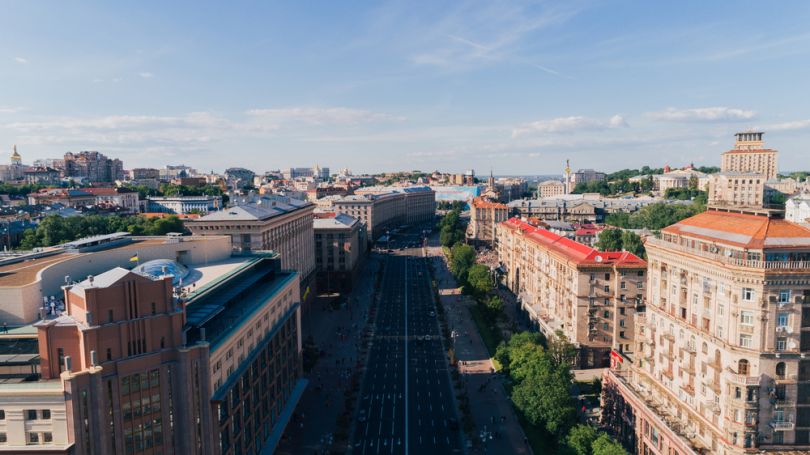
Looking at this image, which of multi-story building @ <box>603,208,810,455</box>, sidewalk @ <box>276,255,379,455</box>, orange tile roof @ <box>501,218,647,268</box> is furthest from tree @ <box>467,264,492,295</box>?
multi-story building @ <box>603,208,810,455</box>

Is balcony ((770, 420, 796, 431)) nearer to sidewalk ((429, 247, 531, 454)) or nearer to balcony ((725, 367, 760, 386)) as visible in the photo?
balcony ((725, 367, 760, 386))

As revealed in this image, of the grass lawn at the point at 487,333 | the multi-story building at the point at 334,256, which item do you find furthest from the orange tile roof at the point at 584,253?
the multi-story building at the point at 334,256

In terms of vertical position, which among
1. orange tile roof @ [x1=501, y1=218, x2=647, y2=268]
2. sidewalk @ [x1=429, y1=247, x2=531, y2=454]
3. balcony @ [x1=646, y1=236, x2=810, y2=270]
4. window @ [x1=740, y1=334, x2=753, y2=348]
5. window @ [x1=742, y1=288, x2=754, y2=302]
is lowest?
sidewalk @ [x1=429, y1=247, x2=531, y2=454]

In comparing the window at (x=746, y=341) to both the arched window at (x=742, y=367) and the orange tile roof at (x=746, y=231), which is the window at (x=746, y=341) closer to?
the arched window at (x=742, y=367)

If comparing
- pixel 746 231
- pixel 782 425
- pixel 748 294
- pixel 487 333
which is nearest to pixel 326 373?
pixel 487 333

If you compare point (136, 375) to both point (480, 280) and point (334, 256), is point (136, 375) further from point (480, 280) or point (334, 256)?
point (334, 256)
